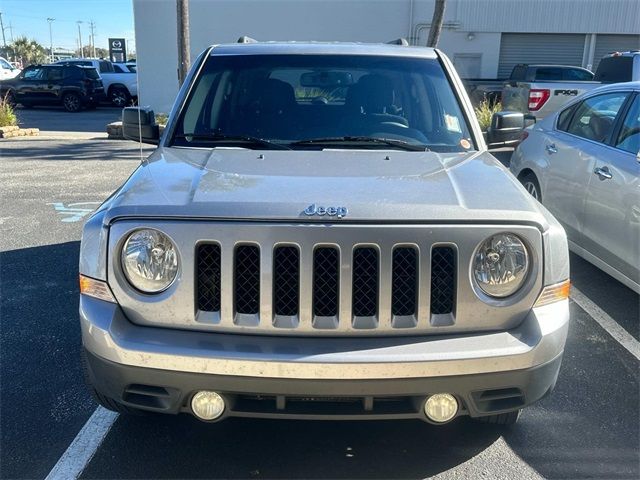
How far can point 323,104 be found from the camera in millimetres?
3697

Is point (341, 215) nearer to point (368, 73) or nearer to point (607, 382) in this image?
point (368, 73)

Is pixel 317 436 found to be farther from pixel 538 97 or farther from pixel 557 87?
pixel 557 87

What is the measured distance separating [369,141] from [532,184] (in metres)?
3.13

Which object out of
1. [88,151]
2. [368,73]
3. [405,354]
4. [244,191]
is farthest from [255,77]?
[88,151]

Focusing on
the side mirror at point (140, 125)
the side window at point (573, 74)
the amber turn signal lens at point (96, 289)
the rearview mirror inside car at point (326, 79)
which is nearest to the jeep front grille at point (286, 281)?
the amber turn signal lens at point (96, 289)

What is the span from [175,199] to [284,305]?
24.3 inches

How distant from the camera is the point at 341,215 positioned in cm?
235

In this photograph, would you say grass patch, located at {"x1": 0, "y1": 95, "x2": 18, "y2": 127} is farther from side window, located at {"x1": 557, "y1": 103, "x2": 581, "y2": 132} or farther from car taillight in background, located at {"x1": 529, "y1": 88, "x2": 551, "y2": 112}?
side window, located at {"x1": 557, "y1": 103, "x2": 581, "y2": 132}

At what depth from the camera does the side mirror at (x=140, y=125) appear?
406cm

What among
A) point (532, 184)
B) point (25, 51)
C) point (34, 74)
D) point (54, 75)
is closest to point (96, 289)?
point (532, 184)

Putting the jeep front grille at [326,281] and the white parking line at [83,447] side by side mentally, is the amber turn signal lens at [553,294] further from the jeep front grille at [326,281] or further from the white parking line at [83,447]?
the white parking line at [83,447]

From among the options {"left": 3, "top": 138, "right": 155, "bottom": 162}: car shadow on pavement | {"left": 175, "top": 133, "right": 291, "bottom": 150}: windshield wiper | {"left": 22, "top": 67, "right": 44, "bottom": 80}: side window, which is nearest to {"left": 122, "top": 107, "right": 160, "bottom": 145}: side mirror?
{"left": 175, "top": 133, "right": 291, "bottom": 150}: windshield wiper

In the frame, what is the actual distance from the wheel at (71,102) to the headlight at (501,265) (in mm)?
21812

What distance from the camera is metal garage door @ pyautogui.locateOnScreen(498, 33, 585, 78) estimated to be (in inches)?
868
